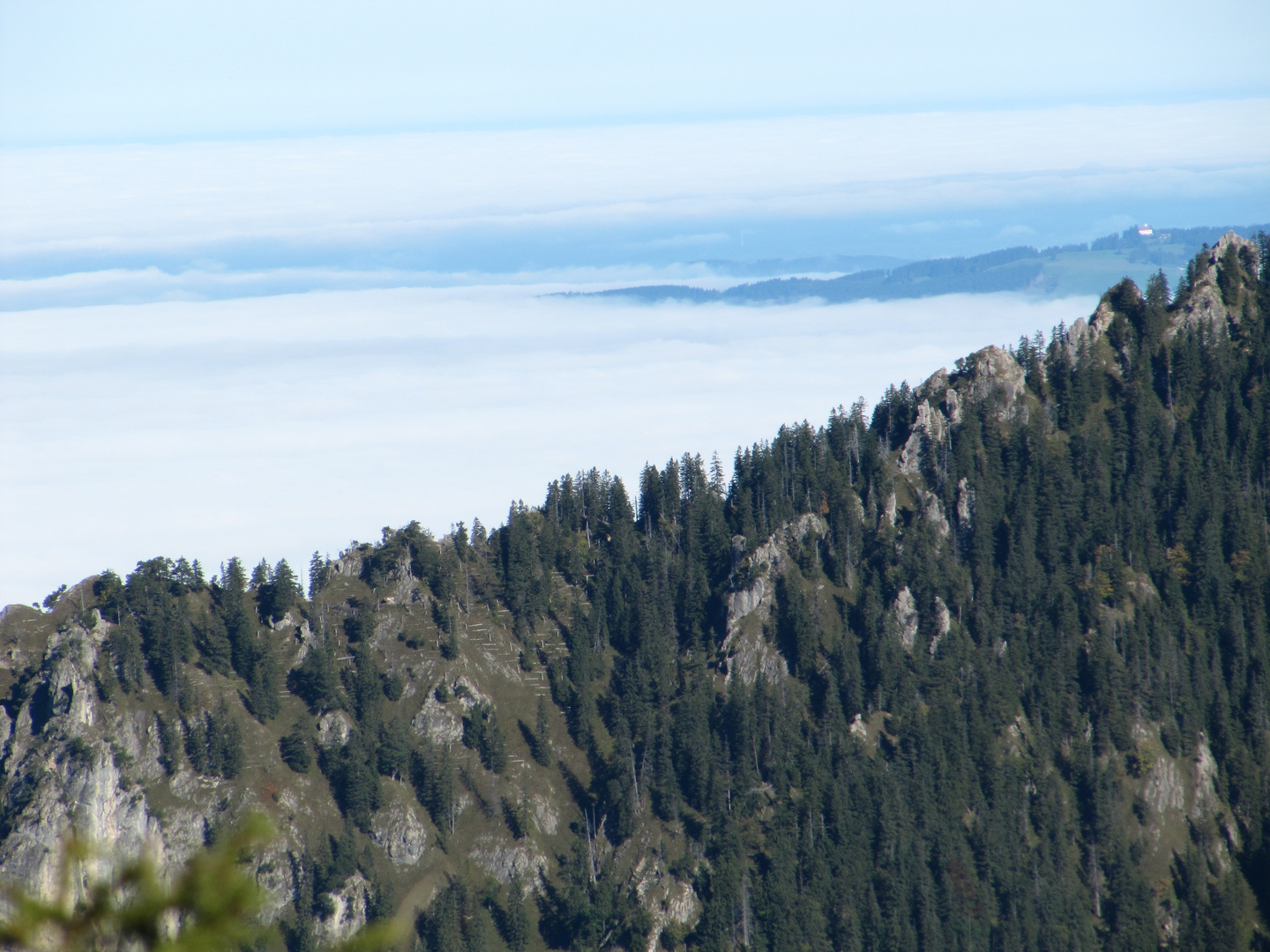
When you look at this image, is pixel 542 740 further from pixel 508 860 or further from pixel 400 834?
pixel 400 834

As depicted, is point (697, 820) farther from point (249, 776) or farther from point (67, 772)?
point (67, 772)

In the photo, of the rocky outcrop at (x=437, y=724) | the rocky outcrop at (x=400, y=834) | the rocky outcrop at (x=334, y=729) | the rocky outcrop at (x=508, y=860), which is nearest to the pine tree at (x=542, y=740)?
the rocky outcrop at (x=437, y=724)

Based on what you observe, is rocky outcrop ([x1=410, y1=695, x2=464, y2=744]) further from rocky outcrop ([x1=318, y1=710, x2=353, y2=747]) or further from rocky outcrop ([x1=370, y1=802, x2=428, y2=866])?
rocky outcrop ([x1=370, y1=802, x2=428, y2=866])

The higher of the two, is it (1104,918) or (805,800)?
(805,800)

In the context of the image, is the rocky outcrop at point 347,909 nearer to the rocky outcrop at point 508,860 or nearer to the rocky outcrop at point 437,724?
the rocky outcrop at point 508,860

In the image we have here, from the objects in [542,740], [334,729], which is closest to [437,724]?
[334,729]

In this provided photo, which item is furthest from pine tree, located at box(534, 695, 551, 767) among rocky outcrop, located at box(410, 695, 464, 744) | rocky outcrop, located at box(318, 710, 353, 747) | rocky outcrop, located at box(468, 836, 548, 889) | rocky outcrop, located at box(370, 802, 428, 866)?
rocky outcrop, located at box(318, 710, 353, 747)

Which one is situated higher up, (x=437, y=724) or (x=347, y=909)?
(x=437, y=724)

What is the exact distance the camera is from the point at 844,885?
619ft

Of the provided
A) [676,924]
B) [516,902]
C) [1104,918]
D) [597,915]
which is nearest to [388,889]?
[516,902]

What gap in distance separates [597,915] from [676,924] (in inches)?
476

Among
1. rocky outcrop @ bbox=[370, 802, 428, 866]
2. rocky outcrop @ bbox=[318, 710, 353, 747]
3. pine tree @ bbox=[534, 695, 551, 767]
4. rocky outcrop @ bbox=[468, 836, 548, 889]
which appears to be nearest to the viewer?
rocky outcrop @ bbox=[370, 802, 428, 866]

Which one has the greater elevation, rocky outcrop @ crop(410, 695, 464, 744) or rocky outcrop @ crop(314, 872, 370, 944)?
rocky outcrop @ crop(410, 695, 464, 744)

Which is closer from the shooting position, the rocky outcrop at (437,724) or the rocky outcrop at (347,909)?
the rocky outcrop at (347,909)
